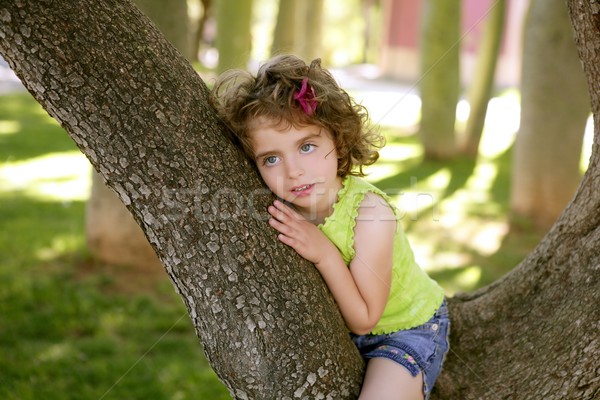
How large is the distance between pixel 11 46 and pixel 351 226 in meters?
1.10

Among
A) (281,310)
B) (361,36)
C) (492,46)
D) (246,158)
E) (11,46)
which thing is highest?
(361,36)

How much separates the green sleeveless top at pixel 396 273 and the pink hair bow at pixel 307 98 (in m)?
0.30

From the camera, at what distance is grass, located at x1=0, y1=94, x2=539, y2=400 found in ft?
11.6

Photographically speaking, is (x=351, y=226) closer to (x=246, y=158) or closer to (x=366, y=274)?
(x=366, y=274)

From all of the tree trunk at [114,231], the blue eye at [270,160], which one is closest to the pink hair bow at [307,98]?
the blue eye at [270,160]

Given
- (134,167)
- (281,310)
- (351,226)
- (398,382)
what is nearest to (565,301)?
(398,382)

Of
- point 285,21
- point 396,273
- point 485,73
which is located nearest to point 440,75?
point 485,73

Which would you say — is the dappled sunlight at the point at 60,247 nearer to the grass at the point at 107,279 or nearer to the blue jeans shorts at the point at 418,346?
the grass at the point at 107,279

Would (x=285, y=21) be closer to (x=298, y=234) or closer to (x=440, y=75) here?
(x=440, y=75)

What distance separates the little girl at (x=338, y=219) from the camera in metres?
1.88

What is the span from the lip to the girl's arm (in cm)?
14

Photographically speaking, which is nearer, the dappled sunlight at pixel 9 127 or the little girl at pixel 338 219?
the little girl at pixel 338 219

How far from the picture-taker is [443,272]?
525 cm

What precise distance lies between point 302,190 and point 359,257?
0.28m
